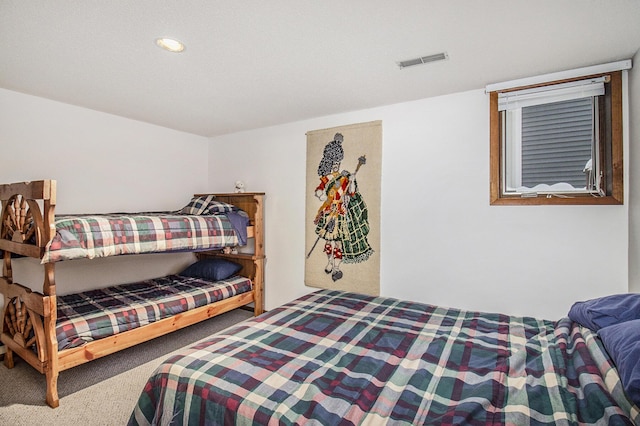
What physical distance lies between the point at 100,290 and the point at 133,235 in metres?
1.01

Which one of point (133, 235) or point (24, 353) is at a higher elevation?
point (133, 235)

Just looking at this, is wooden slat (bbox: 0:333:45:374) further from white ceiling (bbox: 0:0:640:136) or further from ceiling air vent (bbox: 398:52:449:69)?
ceiling air vent (bbox: 398:52:449:69)

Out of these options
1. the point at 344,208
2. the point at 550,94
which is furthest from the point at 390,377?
the point at 550,94

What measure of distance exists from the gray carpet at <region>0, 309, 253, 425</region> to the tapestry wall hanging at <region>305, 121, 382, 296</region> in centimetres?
155

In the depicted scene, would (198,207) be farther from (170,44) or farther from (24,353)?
(170,44)

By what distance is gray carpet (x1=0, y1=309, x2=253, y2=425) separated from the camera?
6.24 feet

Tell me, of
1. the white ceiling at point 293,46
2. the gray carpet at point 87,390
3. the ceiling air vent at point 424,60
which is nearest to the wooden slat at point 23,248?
the gray carpet at point 87,390

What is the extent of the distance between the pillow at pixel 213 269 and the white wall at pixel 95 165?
0.37 metres

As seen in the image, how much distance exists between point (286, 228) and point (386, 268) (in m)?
1.22

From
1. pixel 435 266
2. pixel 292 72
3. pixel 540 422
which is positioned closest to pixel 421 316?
pixel 435 266

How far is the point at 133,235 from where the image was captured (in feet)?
8.25

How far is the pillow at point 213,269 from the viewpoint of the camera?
343 cm

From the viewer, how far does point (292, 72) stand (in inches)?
87.5

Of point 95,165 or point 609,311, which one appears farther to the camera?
point 95,165
